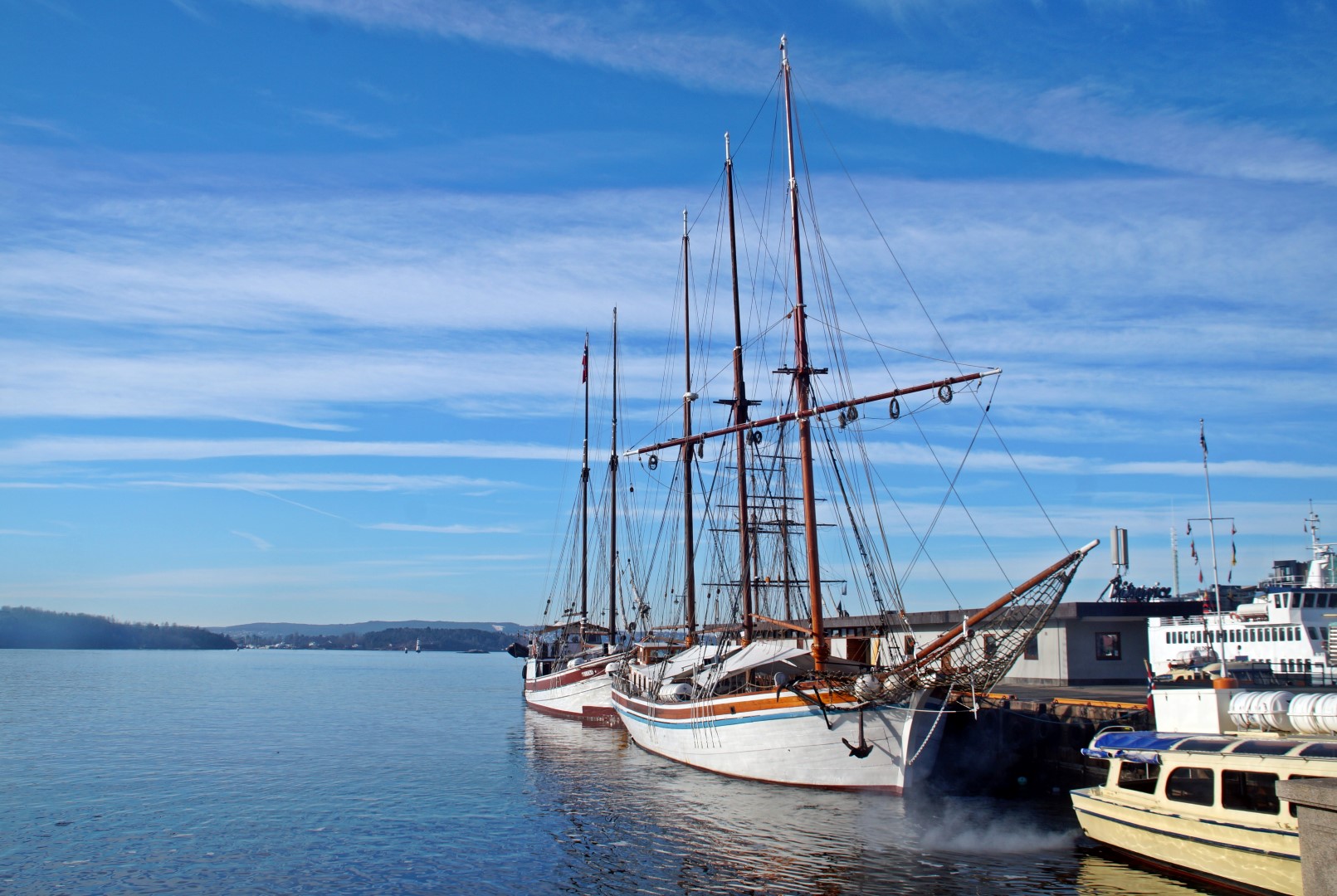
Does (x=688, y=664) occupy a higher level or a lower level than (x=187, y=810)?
higher

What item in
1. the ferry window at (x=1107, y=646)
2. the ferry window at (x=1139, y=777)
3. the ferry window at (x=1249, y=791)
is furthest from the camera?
the ferry window at (x=1107, y=646)

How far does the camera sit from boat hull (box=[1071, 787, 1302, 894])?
20.7 meters

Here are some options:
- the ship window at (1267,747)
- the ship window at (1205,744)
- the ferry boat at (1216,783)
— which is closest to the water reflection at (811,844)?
the ferry boat at (1216,783)

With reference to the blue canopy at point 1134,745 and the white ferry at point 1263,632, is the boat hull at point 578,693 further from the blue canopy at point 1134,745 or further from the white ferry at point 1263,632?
the blue canopy at point 1134,745

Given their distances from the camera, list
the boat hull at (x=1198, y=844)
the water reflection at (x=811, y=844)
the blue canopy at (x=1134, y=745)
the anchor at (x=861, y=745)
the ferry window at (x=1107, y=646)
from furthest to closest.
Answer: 1. the ferry window at (x=1107, y=646)
2. the anchor at (x=861, y=745)
3. the blue canopy at (x=1134, y=745)
4. the water reflection at (x=811, y=844)
5. the boat hull at (x=1198, y=844)


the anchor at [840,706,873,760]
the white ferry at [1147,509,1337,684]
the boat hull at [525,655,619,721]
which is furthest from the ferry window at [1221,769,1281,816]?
the boat hull at [525,655,619,721]

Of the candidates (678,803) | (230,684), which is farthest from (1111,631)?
(230,684)

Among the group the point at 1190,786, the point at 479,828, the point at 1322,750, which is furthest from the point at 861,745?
the point at 1322,750

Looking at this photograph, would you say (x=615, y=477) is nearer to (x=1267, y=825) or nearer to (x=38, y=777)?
(x=38, y=777)

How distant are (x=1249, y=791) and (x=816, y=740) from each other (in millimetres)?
14871

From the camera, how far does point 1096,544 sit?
31.2 metres

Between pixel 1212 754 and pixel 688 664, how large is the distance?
29.0 m

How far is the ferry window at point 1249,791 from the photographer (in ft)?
71.5

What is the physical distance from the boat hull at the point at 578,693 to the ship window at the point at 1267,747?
4904 centimetres
